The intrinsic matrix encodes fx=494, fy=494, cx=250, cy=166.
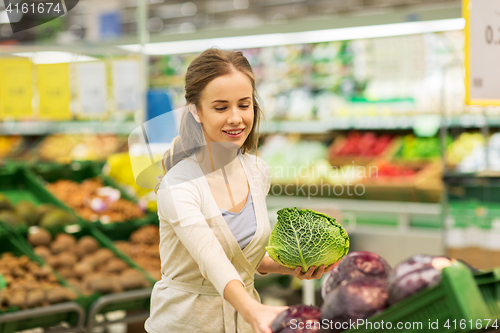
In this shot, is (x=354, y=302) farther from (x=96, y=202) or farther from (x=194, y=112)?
(x=96, y=202)

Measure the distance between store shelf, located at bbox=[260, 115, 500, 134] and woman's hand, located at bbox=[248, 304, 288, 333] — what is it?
3.23 m

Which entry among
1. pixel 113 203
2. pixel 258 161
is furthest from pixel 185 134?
pixel 113 203

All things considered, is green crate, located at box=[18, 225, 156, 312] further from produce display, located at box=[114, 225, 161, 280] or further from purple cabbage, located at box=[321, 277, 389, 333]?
purple cabbage, located at box=[321, 277, 389, 333]

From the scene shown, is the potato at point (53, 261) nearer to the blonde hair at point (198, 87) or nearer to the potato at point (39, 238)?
the potato at point (39, 238)

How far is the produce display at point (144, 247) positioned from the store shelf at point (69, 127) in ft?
6.70

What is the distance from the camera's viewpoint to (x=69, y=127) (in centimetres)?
561

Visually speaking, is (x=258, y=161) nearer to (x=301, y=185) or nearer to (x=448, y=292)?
(x=301, y=185)

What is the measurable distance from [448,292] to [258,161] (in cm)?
76

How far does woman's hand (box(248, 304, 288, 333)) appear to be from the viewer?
101 cm

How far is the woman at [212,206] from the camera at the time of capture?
1.17 metres

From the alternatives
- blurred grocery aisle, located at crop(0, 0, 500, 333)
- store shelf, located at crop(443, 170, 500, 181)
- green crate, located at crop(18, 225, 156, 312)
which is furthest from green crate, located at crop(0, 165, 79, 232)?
store shelf, located at crop(443, 170, 500, 181)

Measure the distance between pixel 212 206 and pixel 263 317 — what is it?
0.32m

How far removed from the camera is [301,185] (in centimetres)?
135

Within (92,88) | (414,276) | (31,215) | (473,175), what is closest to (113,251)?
(31,215)
